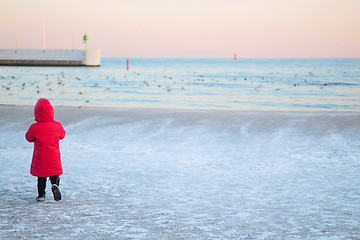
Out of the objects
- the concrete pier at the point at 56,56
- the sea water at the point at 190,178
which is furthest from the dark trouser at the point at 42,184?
the concrete pier at the point at 56,56

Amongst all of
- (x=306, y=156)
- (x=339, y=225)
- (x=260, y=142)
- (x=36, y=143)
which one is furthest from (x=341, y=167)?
(x=36, y=143)

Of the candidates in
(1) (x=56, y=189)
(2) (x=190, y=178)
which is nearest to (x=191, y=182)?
(2) (x=190, y=178)

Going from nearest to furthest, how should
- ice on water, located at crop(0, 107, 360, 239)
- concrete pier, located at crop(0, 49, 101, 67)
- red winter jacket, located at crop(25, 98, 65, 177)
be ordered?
ice on water, located at crop(0, 107, 360, 239)
red winter jacket, located at crop(25, 98, 65, 177)
concrete pier, located at crop(0, 49, 101, 67)

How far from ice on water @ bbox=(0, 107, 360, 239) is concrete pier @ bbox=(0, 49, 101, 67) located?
7173cm

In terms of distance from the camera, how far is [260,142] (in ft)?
30.1

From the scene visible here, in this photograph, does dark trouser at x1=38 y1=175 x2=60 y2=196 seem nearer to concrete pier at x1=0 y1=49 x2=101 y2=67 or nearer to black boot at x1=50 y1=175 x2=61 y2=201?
black boot at x1=50 y1=175 x2=61 y2=201

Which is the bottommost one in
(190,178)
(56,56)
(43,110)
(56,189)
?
(190,178)

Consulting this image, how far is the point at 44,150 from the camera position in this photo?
5102mm

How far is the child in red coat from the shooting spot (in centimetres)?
506

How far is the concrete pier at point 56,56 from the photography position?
8062cm

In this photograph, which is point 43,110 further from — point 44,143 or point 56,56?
point 56,56

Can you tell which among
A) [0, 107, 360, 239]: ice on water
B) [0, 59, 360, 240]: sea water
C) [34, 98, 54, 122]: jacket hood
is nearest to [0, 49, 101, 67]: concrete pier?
[0, 59, 360, 240]: sea water

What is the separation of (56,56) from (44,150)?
81755 mm

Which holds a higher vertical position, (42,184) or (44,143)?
(44,143)
